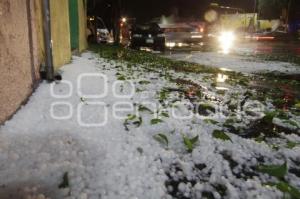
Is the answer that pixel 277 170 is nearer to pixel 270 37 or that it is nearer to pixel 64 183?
pixel 64 183

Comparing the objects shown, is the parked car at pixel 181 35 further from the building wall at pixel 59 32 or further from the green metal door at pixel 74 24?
the building wall at pixel 59 32

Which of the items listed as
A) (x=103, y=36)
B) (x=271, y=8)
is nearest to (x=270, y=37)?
(x=103, y=36)

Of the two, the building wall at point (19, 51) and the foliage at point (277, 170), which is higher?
the building wall at point (19, 51)

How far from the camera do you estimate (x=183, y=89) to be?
5449mm

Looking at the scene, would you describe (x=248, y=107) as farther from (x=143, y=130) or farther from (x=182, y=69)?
(x=182, y=69)

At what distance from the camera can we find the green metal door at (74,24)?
8.43 metres

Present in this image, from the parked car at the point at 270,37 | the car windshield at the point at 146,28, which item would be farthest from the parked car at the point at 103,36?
the parked car at the point at 270,37

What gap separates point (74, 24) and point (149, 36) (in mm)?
5862

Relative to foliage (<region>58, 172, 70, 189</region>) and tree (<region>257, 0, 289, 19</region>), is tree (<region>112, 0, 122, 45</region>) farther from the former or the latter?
tree (<region>257, 0, 289, 19</region>)

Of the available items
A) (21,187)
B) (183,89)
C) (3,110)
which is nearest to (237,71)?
(183,89)

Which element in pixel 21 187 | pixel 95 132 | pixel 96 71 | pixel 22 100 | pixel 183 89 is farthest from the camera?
pixel 96 71

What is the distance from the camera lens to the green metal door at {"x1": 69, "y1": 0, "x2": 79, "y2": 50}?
332 inches

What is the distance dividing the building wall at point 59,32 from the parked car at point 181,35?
929 centimetres

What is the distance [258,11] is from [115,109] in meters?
44.4
